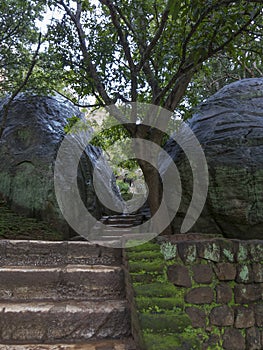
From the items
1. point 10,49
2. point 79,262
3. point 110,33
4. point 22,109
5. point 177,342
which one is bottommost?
point 177,342

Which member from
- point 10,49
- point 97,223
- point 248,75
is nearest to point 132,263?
point 97,223

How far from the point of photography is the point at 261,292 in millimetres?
2387

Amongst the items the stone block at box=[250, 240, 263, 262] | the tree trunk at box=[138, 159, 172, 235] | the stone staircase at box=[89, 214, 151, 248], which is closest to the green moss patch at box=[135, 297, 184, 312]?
the stone block at box=[250, 240, 263, 262]

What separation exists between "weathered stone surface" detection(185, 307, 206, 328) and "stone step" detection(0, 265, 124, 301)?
694 millimetres

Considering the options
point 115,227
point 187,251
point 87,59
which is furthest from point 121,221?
point 187,251

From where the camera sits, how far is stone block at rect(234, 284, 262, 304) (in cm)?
232

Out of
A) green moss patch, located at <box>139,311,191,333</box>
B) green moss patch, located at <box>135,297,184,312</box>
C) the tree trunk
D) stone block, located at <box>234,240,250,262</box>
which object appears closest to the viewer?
green moss patch, located at <box>139,311,191,333</box>

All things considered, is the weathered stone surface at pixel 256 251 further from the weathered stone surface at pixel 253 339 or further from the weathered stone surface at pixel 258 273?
the weathered stone surface at pixel 253 339

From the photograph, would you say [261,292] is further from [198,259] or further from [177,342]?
[177,342]

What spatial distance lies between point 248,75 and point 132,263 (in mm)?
8263

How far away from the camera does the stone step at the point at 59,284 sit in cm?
259

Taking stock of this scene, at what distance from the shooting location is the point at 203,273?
2305 mm

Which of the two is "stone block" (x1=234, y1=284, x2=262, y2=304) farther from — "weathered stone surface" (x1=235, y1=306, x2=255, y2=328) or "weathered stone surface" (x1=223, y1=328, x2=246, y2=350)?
"weathered stone surface" (x1=223, y1=328, x2=246, y2=350)

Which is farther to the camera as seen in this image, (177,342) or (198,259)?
(198,259)
